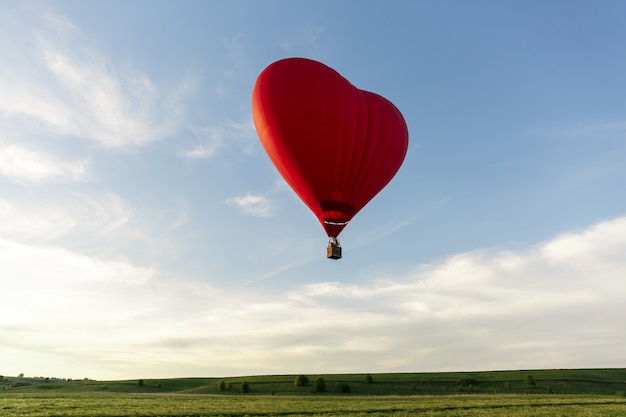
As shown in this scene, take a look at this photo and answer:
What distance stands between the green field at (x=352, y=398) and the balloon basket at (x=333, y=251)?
15.2m

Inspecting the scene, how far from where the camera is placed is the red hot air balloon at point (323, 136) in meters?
A: 31.0

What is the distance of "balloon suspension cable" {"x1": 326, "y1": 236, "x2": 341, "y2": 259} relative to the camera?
1273 inches

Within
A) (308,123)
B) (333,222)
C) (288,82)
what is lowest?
(333,222)

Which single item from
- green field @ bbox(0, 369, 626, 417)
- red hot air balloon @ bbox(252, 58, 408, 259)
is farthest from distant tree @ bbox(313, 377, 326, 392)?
red hot air balloon @ bbox(252, 58, 408, 259)

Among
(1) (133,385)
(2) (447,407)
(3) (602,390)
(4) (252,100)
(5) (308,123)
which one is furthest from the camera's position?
(1) (133,385)

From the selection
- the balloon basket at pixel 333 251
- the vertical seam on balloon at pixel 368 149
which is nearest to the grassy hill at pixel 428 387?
the balloon basket at pixel 333 251

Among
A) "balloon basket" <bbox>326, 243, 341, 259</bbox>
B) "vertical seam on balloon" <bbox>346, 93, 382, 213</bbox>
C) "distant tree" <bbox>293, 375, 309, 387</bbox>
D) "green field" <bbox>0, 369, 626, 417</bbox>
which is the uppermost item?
"vertical seam on balloon" <bbox>346, 93, 382, 213</bbox>

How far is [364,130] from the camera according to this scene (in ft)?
105

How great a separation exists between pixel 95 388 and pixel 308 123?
84.9 meters

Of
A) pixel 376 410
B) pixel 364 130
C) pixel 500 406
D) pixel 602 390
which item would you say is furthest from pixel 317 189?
pixel 602 390

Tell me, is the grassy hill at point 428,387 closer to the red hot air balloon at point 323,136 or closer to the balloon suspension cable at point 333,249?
the balloon suspension cable at point 333,249

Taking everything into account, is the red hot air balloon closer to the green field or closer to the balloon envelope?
the balloon envelope

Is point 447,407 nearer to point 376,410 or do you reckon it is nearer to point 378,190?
point 376,410

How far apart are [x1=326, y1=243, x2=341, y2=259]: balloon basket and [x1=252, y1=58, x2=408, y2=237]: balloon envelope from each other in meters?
0.92
